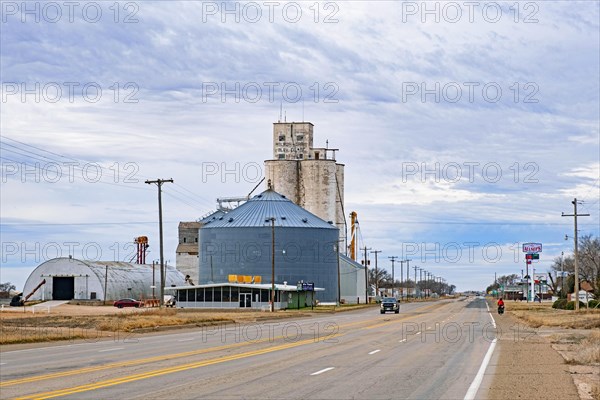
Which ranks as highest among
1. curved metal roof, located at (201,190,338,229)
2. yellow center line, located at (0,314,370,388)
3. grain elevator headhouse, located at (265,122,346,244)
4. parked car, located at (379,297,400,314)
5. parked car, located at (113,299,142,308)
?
grain elevator headhouse, located at (265,122,346,244)

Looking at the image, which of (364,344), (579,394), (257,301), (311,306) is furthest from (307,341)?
(311,306)

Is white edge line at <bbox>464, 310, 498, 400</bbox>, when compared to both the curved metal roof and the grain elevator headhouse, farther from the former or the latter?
the grain elevator headhouse

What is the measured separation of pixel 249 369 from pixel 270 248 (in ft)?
308

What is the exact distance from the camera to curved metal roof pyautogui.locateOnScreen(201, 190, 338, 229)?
117700 millimetres

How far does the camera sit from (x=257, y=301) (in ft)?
319

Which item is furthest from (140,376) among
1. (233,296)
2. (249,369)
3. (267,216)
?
(267,216)

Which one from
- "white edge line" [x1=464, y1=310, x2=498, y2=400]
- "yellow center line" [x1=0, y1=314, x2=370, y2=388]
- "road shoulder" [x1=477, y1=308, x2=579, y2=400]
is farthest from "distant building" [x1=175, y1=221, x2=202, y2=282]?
"white edge line" [x1=464, y1=310, x2=498, y2=400]

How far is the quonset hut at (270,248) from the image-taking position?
11456 cm

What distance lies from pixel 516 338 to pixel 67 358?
19946 millimetres

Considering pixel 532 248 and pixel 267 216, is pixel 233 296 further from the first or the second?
pixel 532 248

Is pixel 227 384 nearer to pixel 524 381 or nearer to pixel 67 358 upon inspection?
pixel 524 381

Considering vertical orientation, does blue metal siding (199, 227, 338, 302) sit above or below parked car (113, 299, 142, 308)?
above

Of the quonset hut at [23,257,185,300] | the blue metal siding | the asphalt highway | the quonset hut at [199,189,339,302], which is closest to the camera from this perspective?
the asphalt highway

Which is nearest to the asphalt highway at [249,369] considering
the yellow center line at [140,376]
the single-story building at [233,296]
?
the yellow center line at [140,376]
